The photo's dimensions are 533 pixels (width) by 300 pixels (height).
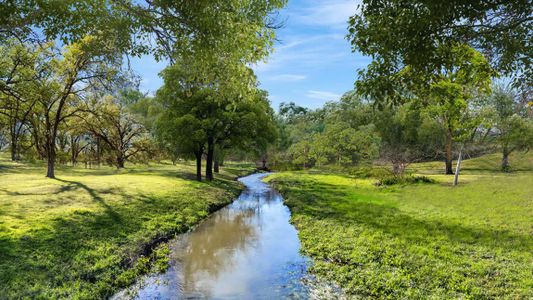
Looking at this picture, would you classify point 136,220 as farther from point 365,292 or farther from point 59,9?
point 365,292

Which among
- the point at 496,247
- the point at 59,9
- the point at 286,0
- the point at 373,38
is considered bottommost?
the point at 496,247

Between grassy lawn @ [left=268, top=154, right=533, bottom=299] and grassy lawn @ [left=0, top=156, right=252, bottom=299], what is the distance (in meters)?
5.98

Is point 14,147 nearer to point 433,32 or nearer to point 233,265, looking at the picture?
point 233,265

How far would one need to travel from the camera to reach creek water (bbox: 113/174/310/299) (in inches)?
364

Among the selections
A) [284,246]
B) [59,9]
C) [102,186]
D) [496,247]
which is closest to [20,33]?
[59,9]

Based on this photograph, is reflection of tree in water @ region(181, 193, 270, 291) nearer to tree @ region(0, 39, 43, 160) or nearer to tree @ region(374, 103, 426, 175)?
tree @ region(0, 39, 43, 160)

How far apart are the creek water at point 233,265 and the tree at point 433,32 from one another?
6301 millimetres

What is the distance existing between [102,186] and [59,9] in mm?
12987

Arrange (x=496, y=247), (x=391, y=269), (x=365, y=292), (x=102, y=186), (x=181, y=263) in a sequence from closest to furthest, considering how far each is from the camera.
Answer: (x=365, y=292)
(x=391, y=269)
(x=496, y=247)
(x=181, y=263)
(x=102, y=186)

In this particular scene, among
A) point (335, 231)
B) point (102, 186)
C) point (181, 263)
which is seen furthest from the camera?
point (102, 186)

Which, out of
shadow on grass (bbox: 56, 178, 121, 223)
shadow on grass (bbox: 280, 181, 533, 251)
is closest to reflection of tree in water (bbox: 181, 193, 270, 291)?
shadow on grass (bbox: 56, 178, 121, 223)

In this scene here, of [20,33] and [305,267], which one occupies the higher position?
[20,33]

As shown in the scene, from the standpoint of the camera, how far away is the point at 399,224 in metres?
14.8

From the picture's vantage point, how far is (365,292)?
8.79 metres
